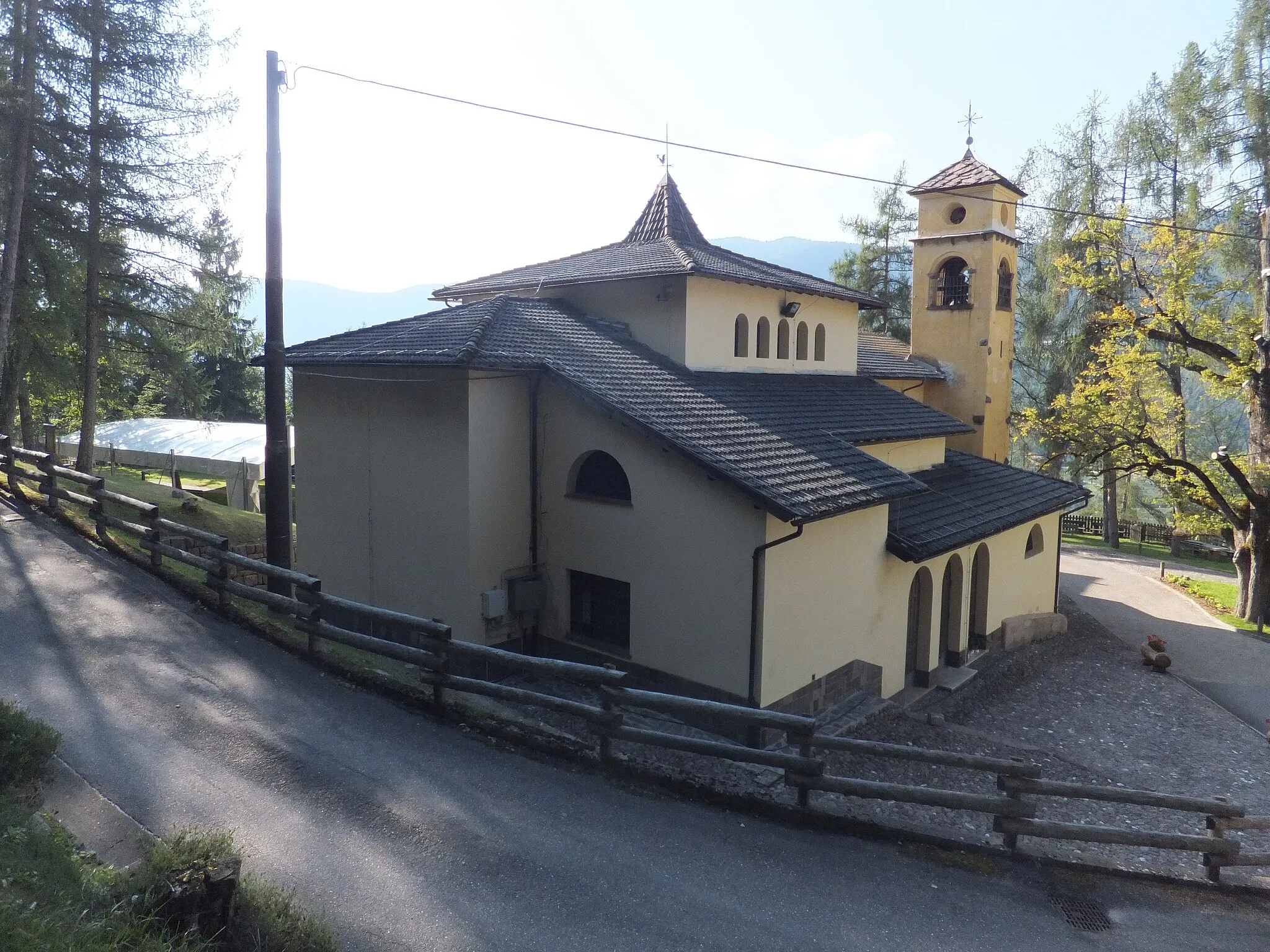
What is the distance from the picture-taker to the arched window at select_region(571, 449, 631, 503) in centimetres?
1241

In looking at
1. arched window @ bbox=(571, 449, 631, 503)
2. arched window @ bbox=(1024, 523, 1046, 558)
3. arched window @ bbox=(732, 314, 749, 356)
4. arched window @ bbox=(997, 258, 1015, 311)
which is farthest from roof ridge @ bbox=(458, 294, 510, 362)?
arched window @ bbox=(997, 258, 1015, 311)

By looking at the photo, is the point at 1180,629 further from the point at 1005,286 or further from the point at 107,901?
the point at 107,901

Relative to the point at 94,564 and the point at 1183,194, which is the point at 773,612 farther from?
the point at 1183,194

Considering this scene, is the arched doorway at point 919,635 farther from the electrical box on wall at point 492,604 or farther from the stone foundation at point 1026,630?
the electrical box on wall at point 492,604

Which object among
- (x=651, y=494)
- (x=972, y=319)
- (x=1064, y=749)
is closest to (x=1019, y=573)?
(x=1064, y=749)

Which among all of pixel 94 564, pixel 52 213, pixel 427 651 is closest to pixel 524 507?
pixel 427 651

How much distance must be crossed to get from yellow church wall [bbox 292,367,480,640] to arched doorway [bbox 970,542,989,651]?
10.7m

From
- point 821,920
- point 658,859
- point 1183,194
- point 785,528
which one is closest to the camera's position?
point 821,920

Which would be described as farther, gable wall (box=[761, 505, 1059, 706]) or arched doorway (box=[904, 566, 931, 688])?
arched doorway (box=[904, 566, 931, 688])

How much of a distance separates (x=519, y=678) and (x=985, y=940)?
7.86 meters

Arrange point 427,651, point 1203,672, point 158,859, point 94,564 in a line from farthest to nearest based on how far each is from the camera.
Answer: point 1203,672
point 94,564
point 427,651
point 158,859

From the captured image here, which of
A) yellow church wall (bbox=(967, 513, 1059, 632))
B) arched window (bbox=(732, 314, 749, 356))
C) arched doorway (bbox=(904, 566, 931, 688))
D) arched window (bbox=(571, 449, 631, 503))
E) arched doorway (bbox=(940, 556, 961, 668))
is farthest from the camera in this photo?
yellow church wall (bbox=(967, 513, 1059, 632))

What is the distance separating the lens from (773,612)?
1102 cm

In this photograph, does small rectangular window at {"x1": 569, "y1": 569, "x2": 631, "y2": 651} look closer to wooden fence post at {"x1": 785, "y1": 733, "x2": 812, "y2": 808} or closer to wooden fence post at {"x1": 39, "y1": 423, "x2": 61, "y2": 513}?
wooden fence post at {"x1": 785, "y1": 733, "x2": 812, "y2": 808}
